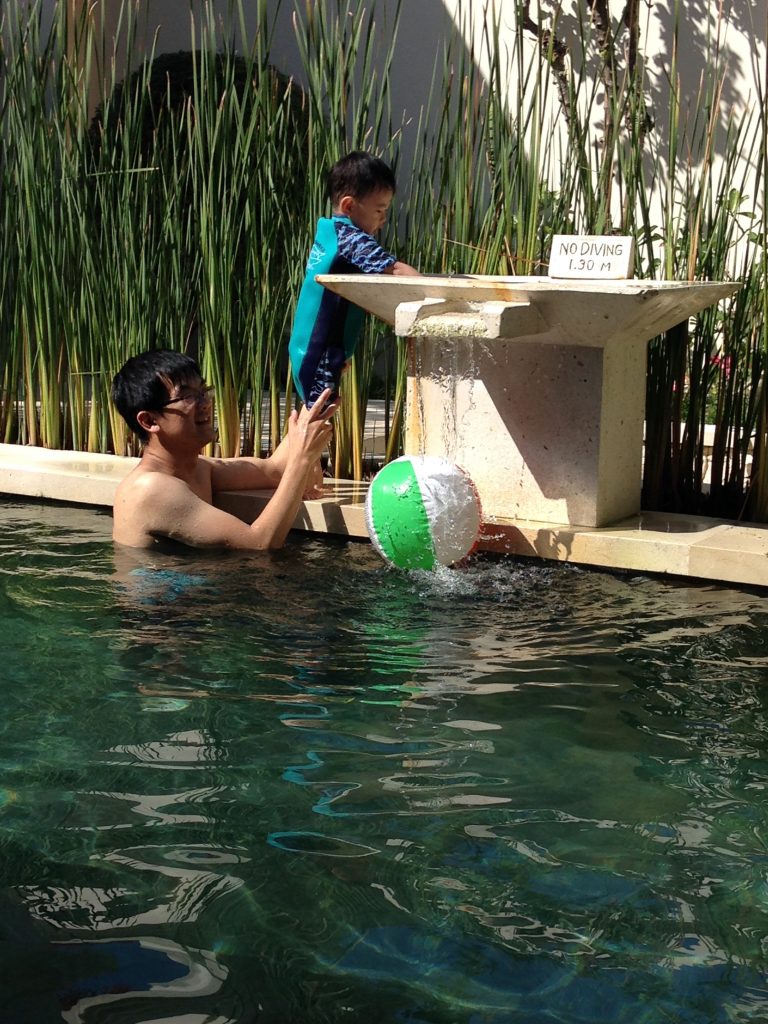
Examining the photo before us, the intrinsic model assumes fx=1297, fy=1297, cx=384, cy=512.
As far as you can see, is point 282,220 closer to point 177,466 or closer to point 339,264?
point 339,264

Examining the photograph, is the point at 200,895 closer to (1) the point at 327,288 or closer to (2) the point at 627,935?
(2) the point at 627,935

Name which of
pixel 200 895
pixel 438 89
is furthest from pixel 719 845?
pixel 438 89

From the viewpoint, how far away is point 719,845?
6.08 feet

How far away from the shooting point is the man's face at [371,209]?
3754 millimetres

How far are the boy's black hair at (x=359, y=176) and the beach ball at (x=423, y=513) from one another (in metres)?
0.88

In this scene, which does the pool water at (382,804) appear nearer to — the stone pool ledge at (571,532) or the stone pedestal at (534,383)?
the stone pool ledge at (571,532)

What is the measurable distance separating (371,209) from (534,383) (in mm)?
705

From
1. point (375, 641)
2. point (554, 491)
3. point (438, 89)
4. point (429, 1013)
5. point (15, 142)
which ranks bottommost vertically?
point (429, 1013)

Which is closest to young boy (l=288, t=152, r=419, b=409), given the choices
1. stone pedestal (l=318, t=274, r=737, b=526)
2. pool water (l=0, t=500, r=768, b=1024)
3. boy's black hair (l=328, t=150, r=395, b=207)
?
boy's black hair (l=328, t=150, r=395, b=207)

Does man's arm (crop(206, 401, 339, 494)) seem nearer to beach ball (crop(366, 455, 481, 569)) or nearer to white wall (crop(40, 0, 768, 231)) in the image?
beach ball (crop(366, 455, 481, 569))

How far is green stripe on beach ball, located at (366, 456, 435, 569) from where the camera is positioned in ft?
10.7

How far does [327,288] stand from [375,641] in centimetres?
134

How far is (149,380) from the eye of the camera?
359 centimetres

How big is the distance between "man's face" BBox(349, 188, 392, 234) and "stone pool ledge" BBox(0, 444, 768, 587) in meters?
0.82
